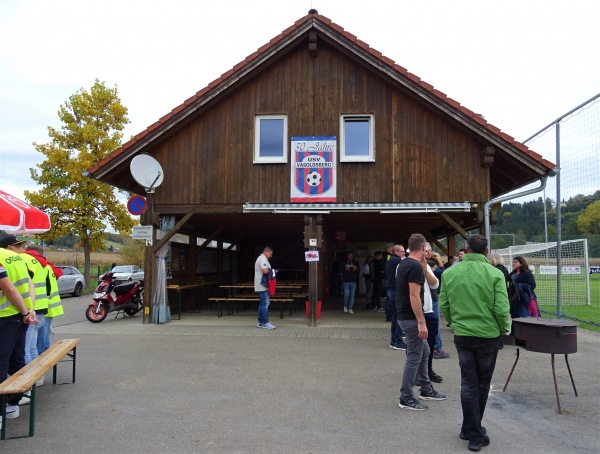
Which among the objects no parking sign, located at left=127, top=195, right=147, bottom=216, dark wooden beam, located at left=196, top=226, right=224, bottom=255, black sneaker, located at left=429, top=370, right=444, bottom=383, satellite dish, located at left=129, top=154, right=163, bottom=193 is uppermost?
satellite dish, located at left=129, top=154, right=163, bottom=193

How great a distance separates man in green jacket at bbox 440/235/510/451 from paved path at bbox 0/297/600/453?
0.37 m

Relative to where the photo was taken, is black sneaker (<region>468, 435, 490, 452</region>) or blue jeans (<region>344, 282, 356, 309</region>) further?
blue jeans (<region>344, 282, 356, 309</region>)

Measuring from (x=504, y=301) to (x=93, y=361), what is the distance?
6.20 metres

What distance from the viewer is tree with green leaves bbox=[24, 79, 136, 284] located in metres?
21.2

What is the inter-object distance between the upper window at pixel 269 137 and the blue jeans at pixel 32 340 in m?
6.46

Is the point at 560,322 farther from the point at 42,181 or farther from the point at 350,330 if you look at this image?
the point at 42,181

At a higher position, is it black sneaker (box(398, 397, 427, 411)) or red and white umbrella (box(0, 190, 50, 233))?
red and white umbrella (box(0, 190, 50, 233))

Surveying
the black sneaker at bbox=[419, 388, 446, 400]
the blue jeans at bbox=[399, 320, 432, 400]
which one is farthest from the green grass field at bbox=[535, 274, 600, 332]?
the blue jeans at bbox=[399, 320, 432, 400]

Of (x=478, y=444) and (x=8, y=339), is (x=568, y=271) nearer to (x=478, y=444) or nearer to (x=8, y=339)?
(x=478, y=444)

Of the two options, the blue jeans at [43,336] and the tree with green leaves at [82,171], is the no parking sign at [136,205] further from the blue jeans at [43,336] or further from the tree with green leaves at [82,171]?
the tree with green leaves at [82,171]

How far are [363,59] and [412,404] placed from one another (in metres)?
8.05

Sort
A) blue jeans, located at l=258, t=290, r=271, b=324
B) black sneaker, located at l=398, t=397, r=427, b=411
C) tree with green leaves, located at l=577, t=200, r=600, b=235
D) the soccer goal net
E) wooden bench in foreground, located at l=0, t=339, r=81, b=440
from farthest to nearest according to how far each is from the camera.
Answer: tree with green leaves, located at l=577, t=200, r=600, b=235 → the soccer goal net → blue jeans, located at l=258, t=290, r=271, b=324 → black sneaker, located at l=398, t=397, r=427, b=411 → wooden bench in foreground, located at l=0, t=339, r=81, b=440

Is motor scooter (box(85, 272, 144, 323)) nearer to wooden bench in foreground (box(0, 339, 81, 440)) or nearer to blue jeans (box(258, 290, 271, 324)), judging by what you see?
blue jeans (box(258, 290, 271, 324))

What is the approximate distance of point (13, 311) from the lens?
4.52 metres
